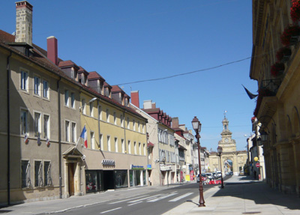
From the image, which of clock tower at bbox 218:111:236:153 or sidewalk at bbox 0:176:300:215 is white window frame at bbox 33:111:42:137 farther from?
clock tower at bbox 218:111:236:153

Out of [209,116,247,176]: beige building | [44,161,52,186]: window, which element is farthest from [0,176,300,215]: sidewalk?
[209,116,247,176]: beige building

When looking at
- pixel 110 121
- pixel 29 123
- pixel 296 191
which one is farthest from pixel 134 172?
pixel 296 191

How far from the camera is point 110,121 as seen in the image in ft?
135

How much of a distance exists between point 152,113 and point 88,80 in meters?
23.1

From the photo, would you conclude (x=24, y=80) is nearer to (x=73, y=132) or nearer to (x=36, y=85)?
(x=36, y=85)

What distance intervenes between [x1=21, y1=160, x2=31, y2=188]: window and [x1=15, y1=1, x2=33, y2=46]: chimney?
8.81m

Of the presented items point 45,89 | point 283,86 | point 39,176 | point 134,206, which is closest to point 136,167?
point 45,89

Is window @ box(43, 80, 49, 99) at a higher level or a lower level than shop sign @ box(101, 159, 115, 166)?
higher

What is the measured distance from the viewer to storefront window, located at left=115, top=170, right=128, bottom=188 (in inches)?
1638

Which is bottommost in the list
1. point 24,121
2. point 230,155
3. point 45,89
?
point 230,155

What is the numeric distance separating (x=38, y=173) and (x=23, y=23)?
10.7 meters

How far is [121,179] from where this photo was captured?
43000 millimetres

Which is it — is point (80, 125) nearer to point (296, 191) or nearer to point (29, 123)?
point (29, 123)

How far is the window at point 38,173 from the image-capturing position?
26.0 m
